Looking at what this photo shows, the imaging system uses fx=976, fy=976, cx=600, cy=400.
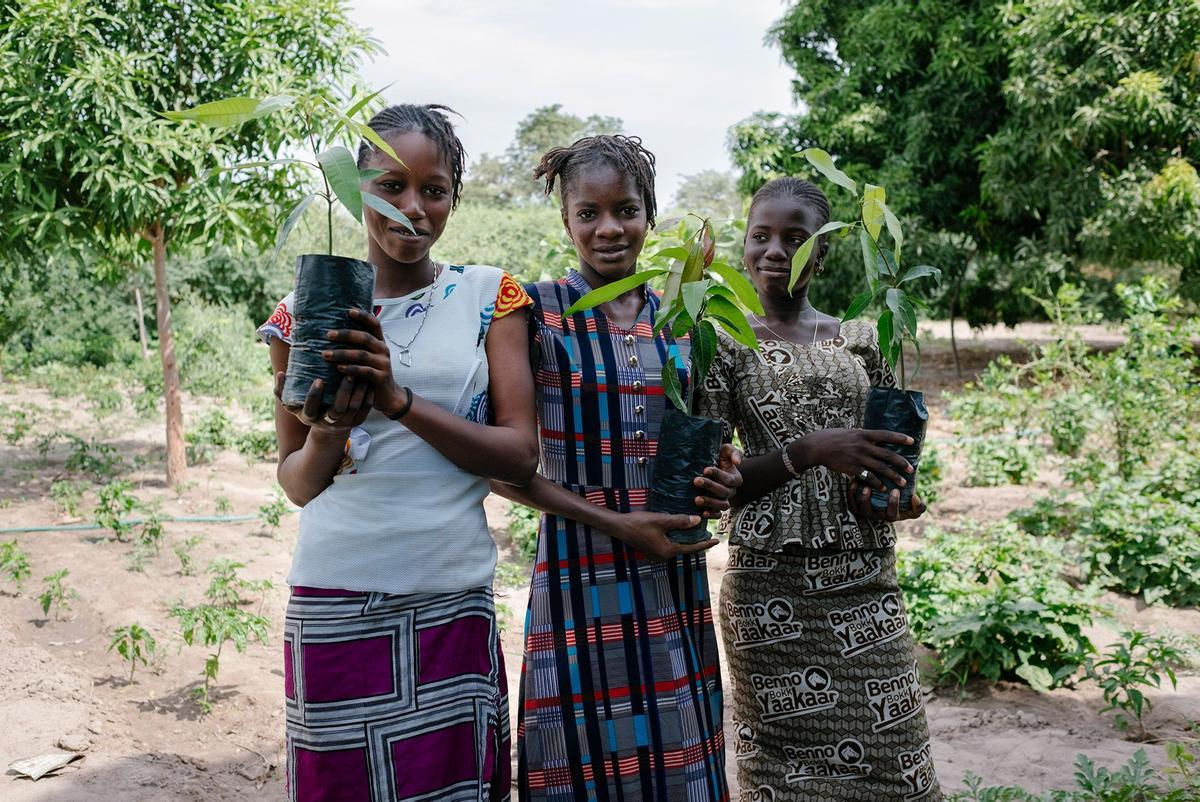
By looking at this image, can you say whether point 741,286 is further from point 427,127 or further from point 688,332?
point 427,127

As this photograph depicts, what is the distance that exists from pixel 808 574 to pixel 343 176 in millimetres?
1166

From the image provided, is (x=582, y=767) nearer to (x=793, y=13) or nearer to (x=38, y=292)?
(x=793, y=13)

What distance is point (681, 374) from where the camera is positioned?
1679 millimetres

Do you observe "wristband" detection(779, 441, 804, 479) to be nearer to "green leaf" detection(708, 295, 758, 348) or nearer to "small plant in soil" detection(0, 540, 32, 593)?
"green leaf" detection(708, 295, 758, 348)

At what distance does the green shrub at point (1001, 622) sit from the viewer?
10.7ft

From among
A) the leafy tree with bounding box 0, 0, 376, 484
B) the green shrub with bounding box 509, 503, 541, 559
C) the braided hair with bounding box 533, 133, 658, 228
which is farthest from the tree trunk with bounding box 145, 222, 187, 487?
the braided hair with bounding box 533, 133, 658, 228

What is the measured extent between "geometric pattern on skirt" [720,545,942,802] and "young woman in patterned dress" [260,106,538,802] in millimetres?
651

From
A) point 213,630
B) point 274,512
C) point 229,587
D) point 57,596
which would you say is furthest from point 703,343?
point 274,512

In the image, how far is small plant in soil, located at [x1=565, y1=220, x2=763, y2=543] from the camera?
1.53 metres

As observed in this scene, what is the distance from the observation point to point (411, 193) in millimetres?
1412

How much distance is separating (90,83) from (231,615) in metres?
2.80

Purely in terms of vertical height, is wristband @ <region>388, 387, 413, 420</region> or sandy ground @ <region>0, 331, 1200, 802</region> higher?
wristband @ <region>388, 387, 413, 420</region>

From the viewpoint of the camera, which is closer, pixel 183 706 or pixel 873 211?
pixel 873 211

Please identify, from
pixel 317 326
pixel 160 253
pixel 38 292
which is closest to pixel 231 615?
pixel 317 326
